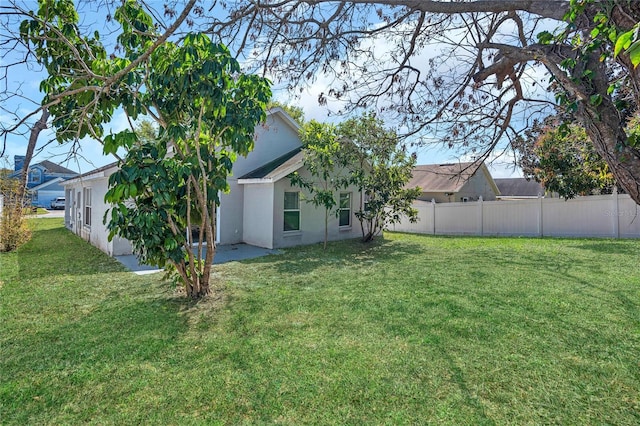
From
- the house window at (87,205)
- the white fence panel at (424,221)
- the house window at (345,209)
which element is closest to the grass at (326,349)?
the house window at (87,205)

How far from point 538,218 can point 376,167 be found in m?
8.73

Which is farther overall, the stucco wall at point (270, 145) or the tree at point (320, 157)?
the stucco wall at point (270, 145)

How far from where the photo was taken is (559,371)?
3635 mm

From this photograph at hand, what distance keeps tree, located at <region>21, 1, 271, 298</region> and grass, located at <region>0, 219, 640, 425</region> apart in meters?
1.43

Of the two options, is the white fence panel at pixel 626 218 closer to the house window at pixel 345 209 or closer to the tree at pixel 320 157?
the house window at pixel 345 209

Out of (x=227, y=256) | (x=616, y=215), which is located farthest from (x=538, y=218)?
(x=227, y=256)

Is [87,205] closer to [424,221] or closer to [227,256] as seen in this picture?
[227,256]

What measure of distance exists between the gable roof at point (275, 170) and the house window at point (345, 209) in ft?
8.97

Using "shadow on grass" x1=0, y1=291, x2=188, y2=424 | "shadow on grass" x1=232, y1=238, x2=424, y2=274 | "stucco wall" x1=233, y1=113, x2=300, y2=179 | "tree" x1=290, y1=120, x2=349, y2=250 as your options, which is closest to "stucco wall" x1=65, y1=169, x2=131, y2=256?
"shadow on grass" x1=0, y1=291, x2=188, y2=424

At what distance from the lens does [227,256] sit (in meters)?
10.7

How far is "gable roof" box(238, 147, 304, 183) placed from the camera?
461 inches

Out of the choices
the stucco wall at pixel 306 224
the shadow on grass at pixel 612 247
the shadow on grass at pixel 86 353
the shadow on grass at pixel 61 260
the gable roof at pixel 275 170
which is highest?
the gable roof at pixel 275 170

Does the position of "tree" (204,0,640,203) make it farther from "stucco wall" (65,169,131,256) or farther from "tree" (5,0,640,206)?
"stucco wall" (65,169,131,256)

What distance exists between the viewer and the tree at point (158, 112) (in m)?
4.90
